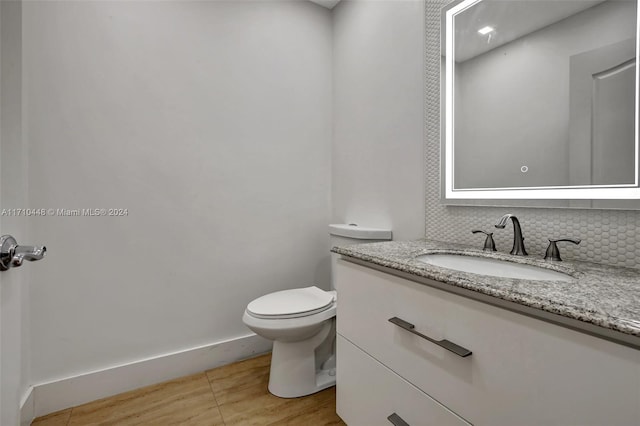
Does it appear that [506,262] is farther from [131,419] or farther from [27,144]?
[27,144]

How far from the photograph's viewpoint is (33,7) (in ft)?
4.55

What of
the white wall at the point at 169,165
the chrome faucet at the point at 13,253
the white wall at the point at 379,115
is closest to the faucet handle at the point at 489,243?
the white wall at the point at 379,115

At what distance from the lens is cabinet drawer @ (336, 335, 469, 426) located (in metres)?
0.87

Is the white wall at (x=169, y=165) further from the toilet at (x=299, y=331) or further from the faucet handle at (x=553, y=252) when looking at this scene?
the faucet handle at (x=553, y=252)

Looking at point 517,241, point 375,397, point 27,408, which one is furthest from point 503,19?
point 27,408

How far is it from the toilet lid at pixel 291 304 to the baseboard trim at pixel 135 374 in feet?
1.57

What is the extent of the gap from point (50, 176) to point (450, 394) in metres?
1.87

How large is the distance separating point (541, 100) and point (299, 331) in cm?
139

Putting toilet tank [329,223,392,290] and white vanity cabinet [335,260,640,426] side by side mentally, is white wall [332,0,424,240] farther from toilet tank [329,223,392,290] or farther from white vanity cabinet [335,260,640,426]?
white vanity cabinet [335,260,640,426]

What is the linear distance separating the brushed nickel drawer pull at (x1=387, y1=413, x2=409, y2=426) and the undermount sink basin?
51 centimetres

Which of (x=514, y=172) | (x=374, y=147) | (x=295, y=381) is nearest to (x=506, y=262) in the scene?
(x=514, y=172)

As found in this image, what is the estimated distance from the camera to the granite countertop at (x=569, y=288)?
0.54 meters

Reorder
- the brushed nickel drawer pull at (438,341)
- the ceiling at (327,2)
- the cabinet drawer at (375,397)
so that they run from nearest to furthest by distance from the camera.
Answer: the brushed nickel drawer pull at (438,341), the cabinet drawer at (375,397), the ceiling at (327,2)

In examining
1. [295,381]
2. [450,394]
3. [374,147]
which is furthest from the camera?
[374,147]
